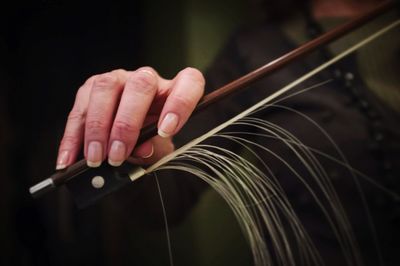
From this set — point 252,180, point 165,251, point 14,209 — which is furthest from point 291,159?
point 14,209

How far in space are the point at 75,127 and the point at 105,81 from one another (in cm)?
5

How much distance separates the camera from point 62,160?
0.24 metres

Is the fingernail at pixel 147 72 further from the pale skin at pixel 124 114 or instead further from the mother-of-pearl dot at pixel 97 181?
the mother-of-pearl dot at pixel 97 181

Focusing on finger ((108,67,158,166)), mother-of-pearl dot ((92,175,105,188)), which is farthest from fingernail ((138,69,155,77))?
mother-of-pearl dot ((92,175,105,188))

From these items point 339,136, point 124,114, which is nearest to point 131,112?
point 124,114

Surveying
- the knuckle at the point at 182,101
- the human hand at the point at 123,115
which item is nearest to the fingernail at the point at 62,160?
the human hand at the point at 123,115

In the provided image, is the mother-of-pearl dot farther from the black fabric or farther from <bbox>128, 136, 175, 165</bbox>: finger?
the black fabric

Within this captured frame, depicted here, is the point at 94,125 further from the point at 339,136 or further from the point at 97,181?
the point at 339,136

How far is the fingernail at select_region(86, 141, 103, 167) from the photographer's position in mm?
237

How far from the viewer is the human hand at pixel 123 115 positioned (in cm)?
24

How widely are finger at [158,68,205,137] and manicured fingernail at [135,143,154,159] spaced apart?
0.02 metres

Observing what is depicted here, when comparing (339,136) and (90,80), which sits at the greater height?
(90,80)

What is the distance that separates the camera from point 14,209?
25cm

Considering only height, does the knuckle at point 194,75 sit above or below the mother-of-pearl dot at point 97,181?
above
